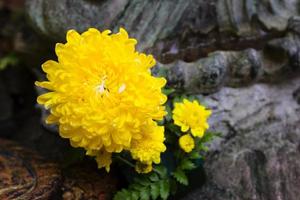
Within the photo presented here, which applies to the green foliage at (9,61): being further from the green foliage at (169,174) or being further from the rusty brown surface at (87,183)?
the green foliage at (169,174)

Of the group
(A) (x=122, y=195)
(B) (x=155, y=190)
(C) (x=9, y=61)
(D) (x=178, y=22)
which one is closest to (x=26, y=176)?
(A) (x=122, y=195)

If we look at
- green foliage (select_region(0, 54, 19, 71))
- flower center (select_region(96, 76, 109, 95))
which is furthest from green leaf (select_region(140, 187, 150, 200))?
green foliage (select_region(0, 54, 19, 71))

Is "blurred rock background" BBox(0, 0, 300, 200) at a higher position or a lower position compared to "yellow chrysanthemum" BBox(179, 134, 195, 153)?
higher

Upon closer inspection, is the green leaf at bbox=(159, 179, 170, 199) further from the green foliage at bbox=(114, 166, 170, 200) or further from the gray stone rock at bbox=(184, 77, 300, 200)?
the gray stone rock at bbox=(184, 77, 300, 200)

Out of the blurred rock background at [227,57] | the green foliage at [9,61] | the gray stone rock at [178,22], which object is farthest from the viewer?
the green foliage at [9,61]

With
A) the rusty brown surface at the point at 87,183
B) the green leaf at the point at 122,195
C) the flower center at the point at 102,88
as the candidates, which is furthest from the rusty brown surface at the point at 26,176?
the flower center at the point at 102,88

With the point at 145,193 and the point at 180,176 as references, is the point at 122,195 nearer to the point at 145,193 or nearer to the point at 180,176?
the point at 145,193
